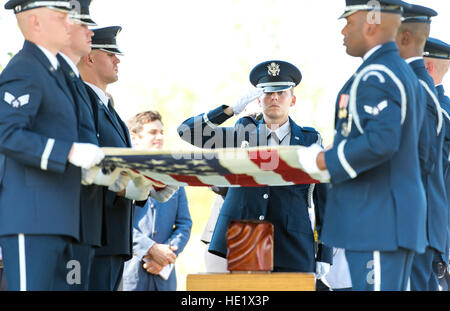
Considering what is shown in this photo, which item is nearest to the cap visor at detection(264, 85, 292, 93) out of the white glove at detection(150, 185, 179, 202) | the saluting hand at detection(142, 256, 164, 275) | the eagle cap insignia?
the eagle cap insignia

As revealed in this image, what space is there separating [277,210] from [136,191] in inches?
39.8

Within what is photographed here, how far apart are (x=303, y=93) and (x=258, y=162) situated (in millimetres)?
7555

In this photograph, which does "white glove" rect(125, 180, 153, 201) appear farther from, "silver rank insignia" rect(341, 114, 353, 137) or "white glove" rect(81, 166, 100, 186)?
"silver rank insignia" rect(341, 114, 353, 137)

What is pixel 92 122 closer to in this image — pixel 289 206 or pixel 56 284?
pixel 56 284

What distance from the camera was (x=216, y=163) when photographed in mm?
3924

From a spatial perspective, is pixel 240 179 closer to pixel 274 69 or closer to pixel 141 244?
pixel 274 69

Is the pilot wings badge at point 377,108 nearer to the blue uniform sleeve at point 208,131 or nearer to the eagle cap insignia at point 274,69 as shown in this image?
the blue uniform sleeve at point 208,131

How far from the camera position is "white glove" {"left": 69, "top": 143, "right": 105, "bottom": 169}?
367 cm

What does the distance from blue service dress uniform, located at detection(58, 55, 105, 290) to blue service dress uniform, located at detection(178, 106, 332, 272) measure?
95 centimetres

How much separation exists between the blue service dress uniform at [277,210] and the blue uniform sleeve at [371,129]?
1.33 metres

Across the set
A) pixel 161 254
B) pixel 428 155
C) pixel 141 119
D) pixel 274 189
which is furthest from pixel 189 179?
pixel 141 119

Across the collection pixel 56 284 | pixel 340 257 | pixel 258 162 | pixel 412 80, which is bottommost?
pixel 340 257

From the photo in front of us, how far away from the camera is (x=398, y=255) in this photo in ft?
11.5

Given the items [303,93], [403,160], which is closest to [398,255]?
[403,160]
